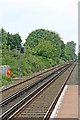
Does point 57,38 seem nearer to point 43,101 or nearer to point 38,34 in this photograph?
point 38,34

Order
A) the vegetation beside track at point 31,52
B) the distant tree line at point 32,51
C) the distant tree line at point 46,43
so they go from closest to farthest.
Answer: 1. the vegetation beside track at point 31,52
2. the distant tree line at point 32,51
3. the distant tree line at point 46,43

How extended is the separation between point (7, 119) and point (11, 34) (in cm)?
8624

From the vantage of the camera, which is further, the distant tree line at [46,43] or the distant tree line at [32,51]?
the distant tree line at [46,43]

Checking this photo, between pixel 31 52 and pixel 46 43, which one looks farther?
pixel 46 43

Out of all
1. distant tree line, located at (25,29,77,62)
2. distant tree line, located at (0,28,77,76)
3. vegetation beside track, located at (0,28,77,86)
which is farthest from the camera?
distant tree line, located at (25,29,77,62)

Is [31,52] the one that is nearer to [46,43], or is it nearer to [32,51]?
[32,51]

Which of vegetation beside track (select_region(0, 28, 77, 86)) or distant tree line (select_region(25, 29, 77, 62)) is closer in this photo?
vegetation beside track (select_region(0, 28, 77, 86))

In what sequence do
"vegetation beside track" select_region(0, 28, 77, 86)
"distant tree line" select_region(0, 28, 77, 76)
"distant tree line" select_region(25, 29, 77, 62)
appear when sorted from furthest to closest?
1. "distant tree line" select_region(25, 29, 77, 62)
2. "distant tree line" select_region(0, 28, 77, 76)
3. "vegetation beside track" select_region(0, 28, 77, 86)

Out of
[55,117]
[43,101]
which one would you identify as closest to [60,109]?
[55,117]

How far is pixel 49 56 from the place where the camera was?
9375cm

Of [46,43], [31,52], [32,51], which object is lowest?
[31,52]

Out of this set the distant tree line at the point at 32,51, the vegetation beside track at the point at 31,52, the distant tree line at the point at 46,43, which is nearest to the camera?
the vegetation beside track at the point at 31,52

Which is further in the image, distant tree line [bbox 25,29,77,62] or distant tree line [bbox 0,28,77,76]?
distant tree line [bbox 25,29,77,62]

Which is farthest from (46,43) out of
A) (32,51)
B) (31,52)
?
(31,52)
